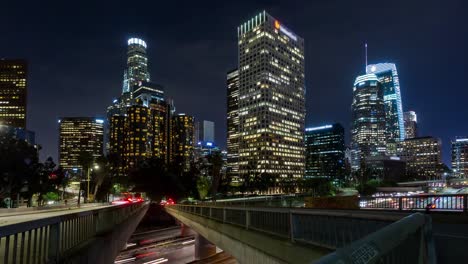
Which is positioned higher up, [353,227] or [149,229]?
[353,227]

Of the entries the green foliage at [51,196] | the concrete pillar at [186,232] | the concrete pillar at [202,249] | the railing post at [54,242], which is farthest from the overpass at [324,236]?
the green foliage at [51,196]

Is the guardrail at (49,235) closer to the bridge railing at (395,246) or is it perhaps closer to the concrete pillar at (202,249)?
the bridge railing at (395,246)

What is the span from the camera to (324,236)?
345 inches

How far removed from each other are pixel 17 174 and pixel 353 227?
59090 millimetres

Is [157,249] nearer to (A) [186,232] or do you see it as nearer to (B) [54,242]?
(A) [186,232]

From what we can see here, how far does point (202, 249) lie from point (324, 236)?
36.1 m

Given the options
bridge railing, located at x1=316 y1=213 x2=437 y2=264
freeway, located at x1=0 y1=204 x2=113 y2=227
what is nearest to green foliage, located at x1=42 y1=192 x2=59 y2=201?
freeway, located at x1=0 y1=204 x2=113 y2=227

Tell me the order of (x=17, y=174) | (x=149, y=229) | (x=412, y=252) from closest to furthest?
(x=412, y=252) < (x=17, y=174) < (x=149, y=229)

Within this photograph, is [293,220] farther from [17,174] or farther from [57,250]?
[17,174]

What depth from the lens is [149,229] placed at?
66.4 metres

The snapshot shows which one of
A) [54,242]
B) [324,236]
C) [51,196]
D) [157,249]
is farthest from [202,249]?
[51,196]

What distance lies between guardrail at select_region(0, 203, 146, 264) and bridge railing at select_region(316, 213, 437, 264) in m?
4.10

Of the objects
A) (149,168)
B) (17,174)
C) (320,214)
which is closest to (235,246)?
(320,214)

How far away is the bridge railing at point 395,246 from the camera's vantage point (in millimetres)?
2382
